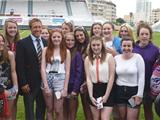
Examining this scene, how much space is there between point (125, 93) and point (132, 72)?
13.5 inches

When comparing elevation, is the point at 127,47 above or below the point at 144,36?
below

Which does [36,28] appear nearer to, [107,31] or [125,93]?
[107,31]

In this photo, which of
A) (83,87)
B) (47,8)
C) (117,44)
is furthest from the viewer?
(47,8)

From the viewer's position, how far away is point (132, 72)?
543cm

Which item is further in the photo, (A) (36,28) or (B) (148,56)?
(A) (36,28)

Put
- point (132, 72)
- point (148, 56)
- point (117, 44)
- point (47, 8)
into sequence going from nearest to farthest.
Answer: point (132, 72) → point (148, 56) → point (117, 44) → point (47, 8)

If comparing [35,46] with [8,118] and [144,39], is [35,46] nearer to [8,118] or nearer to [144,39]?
[8,118]

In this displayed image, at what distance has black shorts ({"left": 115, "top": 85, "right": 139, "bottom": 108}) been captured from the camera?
5512 mm

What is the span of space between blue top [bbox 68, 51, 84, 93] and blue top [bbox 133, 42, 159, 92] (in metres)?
0.89

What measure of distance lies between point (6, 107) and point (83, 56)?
4.83 ft

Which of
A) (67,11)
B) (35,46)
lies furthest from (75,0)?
(35,46)

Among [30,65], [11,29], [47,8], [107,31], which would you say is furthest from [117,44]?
[47,8]

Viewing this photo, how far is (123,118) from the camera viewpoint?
5672mm

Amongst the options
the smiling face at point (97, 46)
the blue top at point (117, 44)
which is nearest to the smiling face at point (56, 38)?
the smiling face at point (97, 46)
